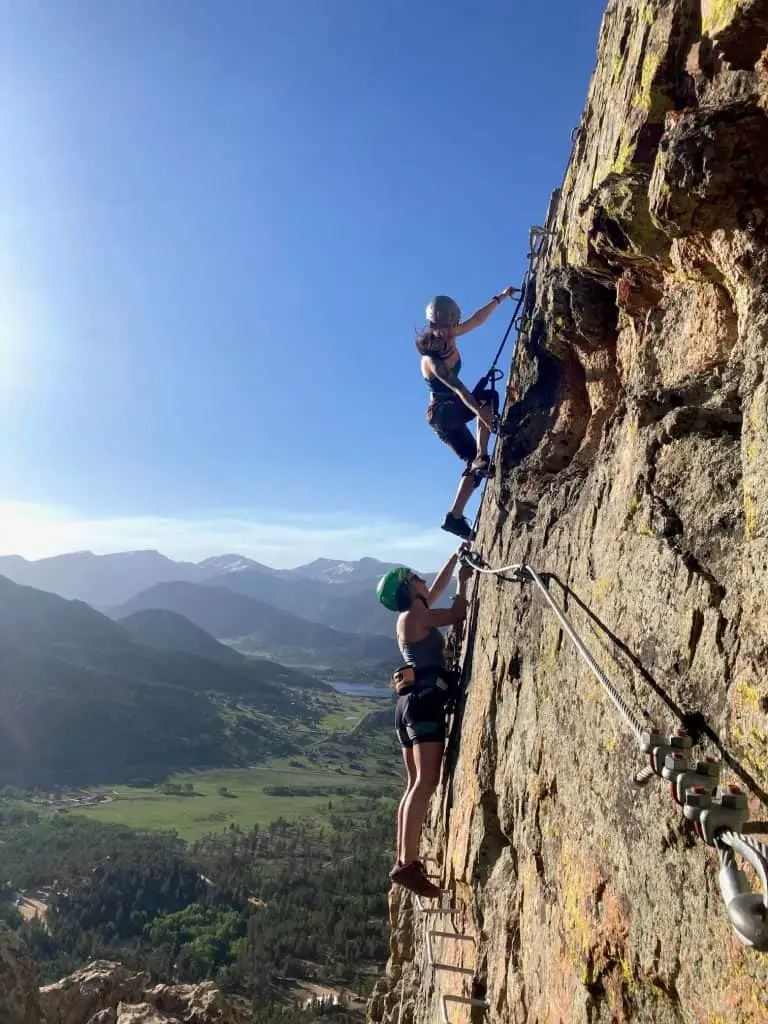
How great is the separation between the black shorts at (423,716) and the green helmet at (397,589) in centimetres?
80

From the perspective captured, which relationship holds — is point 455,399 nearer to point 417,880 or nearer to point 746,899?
point 417,880

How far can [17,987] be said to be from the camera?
588 inches

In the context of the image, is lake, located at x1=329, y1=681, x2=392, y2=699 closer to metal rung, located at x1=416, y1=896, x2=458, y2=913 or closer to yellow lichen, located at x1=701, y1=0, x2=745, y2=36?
metal rung, located at x1=416, y1=896, x2=458, y2=913

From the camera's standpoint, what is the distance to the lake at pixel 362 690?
14888 cm

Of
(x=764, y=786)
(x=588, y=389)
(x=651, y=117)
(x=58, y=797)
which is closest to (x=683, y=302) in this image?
(x=651, y=117)

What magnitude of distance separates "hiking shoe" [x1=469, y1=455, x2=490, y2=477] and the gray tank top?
1.89 meters

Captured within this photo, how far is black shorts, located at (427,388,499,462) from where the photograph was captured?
735 centimetres

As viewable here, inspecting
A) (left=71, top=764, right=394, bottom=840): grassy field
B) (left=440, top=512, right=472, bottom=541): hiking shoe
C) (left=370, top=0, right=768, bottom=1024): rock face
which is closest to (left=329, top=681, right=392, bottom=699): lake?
(left=71, top=764, right=394, bottom=840): grassy field

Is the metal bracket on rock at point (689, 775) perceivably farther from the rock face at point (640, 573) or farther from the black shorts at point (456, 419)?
the black shorts at point (456, 419)

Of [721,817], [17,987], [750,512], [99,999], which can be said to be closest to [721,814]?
[721,817]

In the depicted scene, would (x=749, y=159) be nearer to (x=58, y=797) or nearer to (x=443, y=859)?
(x=443, y=859)

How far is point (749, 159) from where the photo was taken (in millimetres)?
2850

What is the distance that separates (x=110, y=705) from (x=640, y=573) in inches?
4049

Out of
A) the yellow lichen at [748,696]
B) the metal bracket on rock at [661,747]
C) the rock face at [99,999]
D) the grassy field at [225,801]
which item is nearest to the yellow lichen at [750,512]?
the yellow lichen at [748,696]
